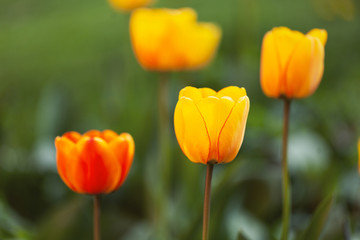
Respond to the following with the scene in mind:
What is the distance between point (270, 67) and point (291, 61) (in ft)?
0.09

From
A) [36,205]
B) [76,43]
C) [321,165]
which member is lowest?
[36,205]

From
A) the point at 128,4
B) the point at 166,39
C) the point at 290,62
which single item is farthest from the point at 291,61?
the point at 128,4

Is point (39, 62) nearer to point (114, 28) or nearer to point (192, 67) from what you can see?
point (114, 28)

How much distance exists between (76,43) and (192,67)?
6.52 feet

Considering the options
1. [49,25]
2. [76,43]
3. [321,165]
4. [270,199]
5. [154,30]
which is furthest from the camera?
[49,25]

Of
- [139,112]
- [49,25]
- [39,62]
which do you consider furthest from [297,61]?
[49,25]

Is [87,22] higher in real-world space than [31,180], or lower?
higher

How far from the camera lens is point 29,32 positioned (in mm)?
3094

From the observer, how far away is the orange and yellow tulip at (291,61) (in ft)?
2.21

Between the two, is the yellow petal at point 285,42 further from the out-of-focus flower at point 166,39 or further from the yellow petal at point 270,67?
the out-of-focus flower at point 166,39

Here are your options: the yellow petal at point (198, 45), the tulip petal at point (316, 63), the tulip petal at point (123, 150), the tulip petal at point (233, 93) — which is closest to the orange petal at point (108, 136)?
the tulip petal at point (123, 150)

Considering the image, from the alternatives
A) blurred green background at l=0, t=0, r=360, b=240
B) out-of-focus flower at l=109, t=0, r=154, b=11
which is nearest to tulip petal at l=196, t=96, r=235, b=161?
blurred green background at l=0, t=0, r=360, b=240

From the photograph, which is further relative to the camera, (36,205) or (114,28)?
(114,28)

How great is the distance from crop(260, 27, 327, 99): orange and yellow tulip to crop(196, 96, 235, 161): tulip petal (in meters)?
0.16
